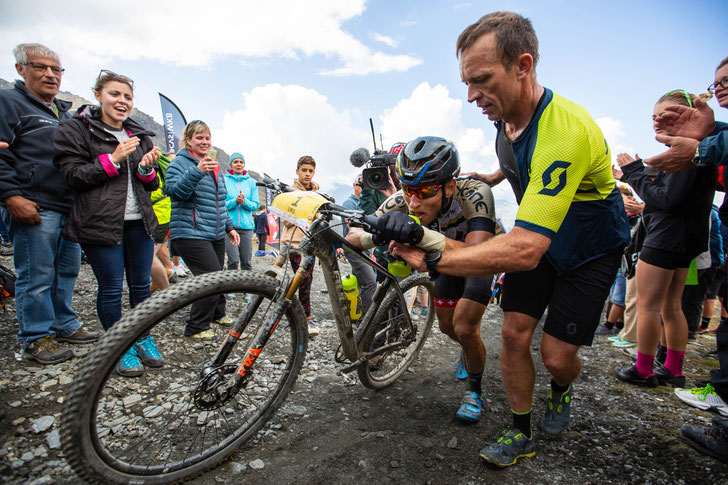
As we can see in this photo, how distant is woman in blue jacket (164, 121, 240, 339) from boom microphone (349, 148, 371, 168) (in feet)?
6.09

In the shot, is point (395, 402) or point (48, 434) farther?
point (395, 402)

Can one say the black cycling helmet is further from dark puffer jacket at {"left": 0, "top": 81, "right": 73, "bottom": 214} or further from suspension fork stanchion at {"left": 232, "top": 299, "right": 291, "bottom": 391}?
dark puffer jacket at {"left": 0, "top": 81, "right": 73, "bottom": 214}

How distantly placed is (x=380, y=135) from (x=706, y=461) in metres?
4.07

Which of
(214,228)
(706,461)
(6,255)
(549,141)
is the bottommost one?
(6,255)

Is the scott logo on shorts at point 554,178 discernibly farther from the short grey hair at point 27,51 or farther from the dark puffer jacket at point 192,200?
the short grey hair at point 27,51

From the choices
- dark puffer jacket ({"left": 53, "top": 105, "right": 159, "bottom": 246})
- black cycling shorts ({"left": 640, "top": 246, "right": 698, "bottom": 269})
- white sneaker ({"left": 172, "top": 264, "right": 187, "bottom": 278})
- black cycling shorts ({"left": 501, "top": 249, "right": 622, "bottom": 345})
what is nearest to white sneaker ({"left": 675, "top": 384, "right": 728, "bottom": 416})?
black cycling shorts ({"left": 640, "top": 246, "right": 698, "bottom": 269})

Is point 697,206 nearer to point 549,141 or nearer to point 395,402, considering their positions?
point 549,141

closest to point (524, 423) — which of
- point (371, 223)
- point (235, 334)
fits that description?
point (371, 223)

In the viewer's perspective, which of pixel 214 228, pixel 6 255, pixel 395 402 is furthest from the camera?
pixel 6 255

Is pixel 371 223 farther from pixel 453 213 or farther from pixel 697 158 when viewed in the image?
pixel 697 158

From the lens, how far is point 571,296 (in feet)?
7.73

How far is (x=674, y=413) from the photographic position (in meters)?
3.14

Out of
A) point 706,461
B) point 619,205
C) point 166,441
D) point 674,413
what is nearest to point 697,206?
point 619,205

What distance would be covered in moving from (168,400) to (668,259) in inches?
186
